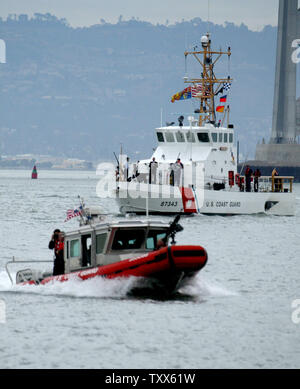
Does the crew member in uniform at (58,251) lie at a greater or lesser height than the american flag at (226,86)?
lesser

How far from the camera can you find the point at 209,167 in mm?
63469

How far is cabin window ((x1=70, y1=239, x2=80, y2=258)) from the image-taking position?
3009 cm

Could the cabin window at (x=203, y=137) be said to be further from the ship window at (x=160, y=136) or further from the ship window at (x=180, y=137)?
the ship window at (x=160, y=136)

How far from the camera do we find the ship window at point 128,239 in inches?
1153

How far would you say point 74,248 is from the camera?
30.2m

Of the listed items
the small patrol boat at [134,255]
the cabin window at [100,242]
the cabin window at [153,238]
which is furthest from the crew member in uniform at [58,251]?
the cabin window at [153,238]

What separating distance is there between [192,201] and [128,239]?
112 feet

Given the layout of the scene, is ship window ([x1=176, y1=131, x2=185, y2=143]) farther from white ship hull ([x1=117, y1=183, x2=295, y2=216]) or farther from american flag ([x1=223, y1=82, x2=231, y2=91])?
american flag ([x1=223, y1=82, x2=231, y2=91])

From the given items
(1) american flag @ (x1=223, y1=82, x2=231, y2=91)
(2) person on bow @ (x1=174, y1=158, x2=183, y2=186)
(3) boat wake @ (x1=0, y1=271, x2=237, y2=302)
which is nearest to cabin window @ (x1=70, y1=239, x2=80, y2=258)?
(3) boat wake @ (x1=0, y1=271, x2=237, y2=302)

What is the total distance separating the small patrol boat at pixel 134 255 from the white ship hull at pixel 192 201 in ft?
101

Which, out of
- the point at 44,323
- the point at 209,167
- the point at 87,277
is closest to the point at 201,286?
the point at 87,277

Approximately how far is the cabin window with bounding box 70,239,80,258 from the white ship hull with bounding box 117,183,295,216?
100ft

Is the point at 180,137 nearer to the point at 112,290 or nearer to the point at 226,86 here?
the point at 226,86
